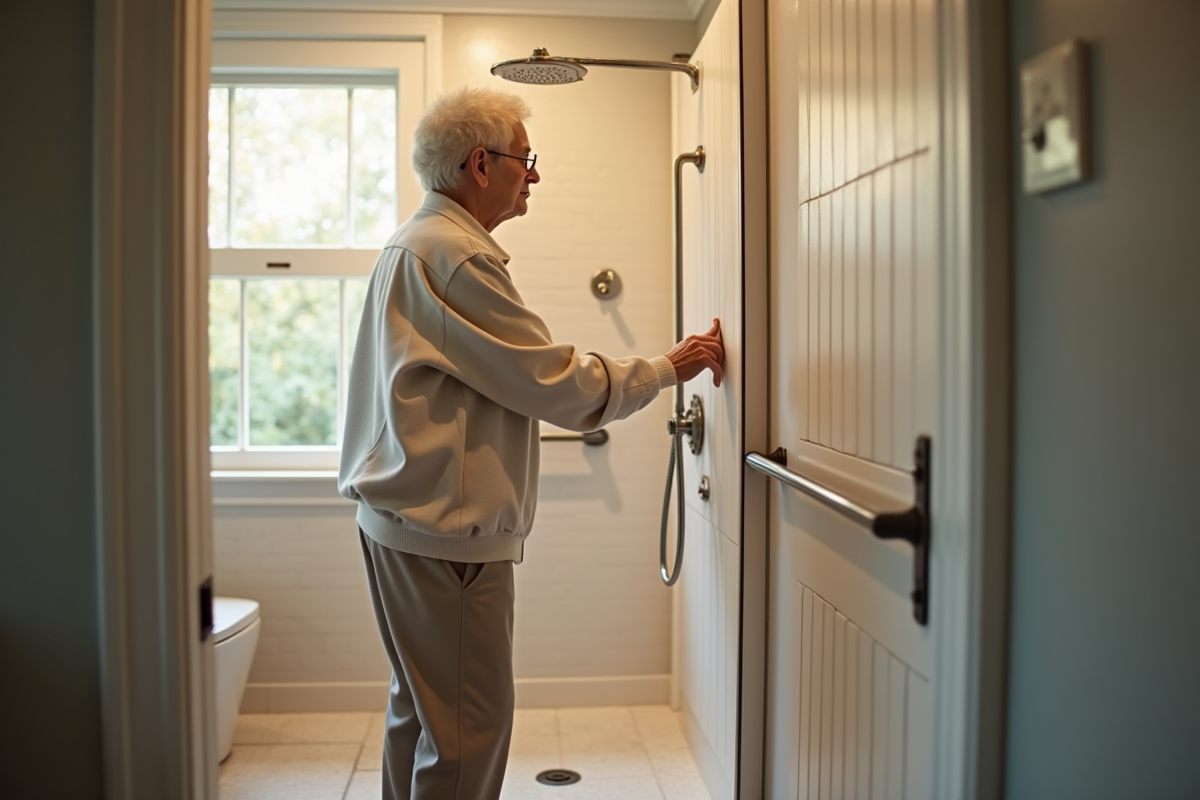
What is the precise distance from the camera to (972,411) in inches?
43.1

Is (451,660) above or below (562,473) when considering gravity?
below

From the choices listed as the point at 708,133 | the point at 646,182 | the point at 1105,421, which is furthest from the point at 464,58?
the point at 1105,421

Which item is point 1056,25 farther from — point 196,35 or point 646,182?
point 646,182

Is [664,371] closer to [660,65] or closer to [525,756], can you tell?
[660,65]

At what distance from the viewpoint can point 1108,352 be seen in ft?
3.20

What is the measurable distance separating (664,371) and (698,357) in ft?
0.45

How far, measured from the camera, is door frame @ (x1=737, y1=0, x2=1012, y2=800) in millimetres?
1087

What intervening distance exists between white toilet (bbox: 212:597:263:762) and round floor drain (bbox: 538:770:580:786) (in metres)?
0.83

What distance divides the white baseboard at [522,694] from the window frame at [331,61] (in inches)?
27.6

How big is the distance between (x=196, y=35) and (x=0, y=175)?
259mm

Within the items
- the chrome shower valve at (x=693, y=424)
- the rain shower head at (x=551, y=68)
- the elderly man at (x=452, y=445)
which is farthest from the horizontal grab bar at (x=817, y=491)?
the rain shower head at (x=551, y=68)

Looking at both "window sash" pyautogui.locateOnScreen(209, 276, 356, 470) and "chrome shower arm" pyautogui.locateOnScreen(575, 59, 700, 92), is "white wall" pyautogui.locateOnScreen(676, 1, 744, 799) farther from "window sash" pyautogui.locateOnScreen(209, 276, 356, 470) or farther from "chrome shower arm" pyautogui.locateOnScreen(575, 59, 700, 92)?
"window sash" pyautogui.locateOnScreen(209, 276, 356, 470)

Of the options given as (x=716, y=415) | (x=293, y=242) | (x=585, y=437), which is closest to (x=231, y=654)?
(x=585, y=437)

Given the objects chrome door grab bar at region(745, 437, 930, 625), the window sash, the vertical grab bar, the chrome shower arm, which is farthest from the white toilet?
chrome door grab bar at region(745, 437, 930, 625)
